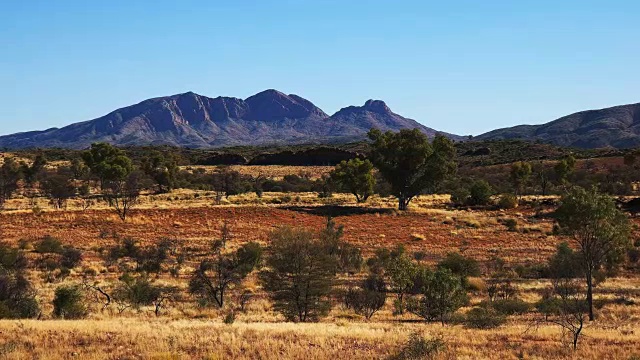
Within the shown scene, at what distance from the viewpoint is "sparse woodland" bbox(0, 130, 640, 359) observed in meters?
16.4

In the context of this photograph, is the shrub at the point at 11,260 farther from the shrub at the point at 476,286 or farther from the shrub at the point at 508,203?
the shrub at the point at 508,203

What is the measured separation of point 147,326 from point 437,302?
11.4 metres

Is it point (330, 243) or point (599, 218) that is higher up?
point (599, 218)

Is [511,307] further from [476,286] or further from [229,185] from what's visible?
[229,185]

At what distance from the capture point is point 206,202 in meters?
68.9

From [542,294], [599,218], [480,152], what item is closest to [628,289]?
[542,294]

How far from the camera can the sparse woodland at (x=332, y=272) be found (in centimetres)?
1642

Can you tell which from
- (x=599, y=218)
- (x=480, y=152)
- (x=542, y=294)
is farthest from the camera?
(x=480, y=152)

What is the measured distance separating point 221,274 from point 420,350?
1862cm

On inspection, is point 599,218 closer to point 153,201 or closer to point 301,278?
point 301,278

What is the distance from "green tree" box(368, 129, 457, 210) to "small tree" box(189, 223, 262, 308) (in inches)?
1068

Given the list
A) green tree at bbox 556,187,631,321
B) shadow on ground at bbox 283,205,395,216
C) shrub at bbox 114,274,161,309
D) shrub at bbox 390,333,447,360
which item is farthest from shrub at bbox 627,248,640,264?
shrub at bbox 114,274,161,309

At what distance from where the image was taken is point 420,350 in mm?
14586

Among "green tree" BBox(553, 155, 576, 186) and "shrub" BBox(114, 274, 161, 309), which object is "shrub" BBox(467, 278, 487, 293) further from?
"green tree" BBox(553, 155, 576, 186)
